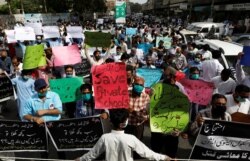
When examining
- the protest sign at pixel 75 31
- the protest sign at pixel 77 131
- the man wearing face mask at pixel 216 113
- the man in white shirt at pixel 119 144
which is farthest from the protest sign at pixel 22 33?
the man in white shirt at pixel 119 144

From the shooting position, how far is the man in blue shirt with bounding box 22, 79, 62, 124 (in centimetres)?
511

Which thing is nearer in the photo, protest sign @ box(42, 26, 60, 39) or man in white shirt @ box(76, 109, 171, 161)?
man in white shirt @ box(76, 109, 171, 161)

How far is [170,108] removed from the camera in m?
4.75

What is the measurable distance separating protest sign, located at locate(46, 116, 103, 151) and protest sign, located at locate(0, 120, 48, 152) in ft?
0.51

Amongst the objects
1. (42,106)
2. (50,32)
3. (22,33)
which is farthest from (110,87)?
(22,33)

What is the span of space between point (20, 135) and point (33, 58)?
77.8 inches

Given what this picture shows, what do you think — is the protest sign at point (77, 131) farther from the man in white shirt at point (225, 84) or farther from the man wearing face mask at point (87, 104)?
the man in white shirt at point (225, 84)

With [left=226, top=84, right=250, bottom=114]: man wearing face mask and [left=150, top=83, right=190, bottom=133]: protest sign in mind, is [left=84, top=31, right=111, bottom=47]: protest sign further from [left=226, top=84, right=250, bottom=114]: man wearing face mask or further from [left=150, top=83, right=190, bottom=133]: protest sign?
[left=150, top=83, right=190, bottom=133]: protest sign

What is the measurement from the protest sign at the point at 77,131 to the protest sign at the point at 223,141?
140 cm

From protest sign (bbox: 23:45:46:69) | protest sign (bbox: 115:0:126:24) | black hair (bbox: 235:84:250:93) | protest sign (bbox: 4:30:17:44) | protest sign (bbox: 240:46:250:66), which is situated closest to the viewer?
black hair (bbox: 235:84:250:93)

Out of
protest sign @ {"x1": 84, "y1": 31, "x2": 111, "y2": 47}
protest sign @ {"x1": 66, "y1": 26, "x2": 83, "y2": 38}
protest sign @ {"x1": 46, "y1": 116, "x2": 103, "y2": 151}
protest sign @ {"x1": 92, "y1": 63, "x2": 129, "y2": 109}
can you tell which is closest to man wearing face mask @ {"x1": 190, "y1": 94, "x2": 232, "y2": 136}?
protest sign @ {"x1": 92, "y1": 63, "x2": 129, "y2": 109}

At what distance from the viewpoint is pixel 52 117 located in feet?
17.3

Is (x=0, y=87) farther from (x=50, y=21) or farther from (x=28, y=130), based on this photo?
(x=50, y=21)

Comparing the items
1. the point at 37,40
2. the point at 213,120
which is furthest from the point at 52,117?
the point at 37,40
